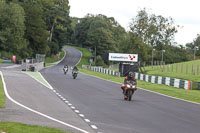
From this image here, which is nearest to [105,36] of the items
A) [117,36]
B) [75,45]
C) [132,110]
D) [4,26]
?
[117,36]

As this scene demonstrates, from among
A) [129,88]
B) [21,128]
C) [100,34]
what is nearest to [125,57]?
[129,88]

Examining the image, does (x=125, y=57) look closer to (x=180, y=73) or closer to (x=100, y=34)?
(x=180, y=73)

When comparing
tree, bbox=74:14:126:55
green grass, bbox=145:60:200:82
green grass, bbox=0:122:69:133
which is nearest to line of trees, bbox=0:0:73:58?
tree, bbox=74:14:126:55

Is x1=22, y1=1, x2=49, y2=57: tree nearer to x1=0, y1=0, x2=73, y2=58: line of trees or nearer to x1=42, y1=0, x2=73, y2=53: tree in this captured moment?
x1=0, y1=0, x2=73, y2=58: line of trees

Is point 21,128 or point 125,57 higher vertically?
point 125,57

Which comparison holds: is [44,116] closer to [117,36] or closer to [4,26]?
[4,26]

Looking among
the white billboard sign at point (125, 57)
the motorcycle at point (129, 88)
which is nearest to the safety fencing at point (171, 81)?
the motorcycle at point (129, 88)

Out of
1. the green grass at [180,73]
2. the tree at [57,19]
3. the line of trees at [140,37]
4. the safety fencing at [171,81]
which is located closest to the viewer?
the safety fencing at [171,81]

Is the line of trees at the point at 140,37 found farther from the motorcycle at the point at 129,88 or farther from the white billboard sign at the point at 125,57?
the motorcycle at the point at 129,88

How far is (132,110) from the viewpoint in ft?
55.4

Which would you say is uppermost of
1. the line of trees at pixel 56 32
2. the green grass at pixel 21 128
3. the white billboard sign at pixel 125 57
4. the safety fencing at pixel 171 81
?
the line of trees at pixel 56 32

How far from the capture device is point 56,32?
128 meters

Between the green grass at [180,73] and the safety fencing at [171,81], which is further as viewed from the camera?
the green grass at [180,73]

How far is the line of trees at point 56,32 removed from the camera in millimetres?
90875
